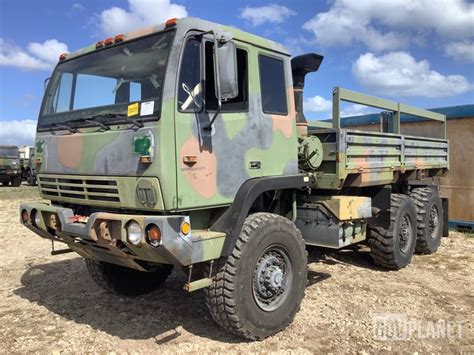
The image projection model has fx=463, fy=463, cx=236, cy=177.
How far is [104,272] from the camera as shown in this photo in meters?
5.18

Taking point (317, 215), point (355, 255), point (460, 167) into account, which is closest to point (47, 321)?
point (317, 215)

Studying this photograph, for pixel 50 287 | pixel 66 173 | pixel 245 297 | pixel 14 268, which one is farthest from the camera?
pixel 14 268

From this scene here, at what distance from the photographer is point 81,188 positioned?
13.3 ft

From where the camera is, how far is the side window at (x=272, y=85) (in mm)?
4316

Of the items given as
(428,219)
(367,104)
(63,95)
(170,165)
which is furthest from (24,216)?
(428,219)

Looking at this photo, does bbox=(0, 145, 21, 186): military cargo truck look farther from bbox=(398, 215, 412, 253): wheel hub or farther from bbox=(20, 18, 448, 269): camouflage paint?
bbox=(398, 215, 412, 253): wheel hub

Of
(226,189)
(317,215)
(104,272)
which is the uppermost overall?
(226,189)

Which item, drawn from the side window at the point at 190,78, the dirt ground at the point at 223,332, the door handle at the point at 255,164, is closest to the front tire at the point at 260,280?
the dirt ground at the point at 223,332

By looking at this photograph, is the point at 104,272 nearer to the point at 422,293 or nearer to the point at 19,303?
the point at 19,303

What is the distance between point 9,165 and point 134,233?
26.1 meters

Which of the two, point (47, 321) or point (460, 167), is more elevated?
point (460, 167)

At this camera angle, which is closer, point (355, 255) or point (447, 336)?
point (447, 336)

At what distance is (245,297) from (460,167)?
24.7ft

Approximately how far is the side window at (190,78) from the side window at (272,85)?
0.80m
